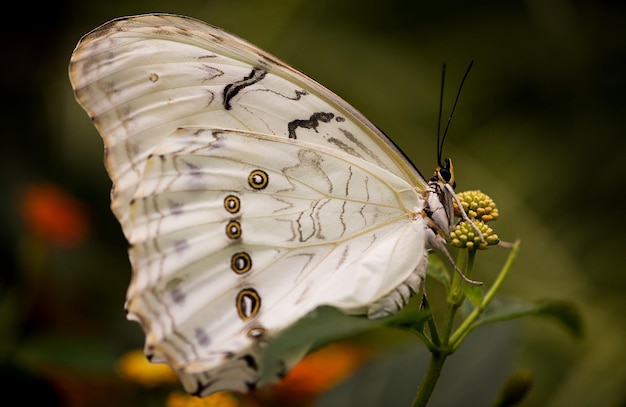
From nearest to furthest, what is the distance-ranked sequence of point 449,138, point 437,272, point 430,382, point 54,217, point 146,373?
1. point 430,382
2. point 437,272
3. point 146,373
4. point 54,217
5. point 449,138

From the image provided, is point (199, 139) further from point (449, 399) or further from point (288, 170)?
point (449, 399)

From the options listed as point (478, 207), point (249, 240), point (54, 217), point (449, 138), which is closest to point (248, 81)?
point (249, 240)

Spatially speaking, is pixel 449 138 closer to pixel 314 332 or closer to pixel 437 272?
pixel 437 272

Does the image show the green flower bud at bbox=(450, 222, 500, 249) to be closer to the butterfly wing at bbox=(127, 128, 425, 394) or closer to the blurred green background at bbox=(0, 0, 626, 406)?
the butterfly wing at bbox=(127, 128, 425, 394)

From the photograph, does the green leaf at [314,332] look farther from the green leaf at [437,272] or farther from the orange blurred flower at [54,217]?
the orange blurred flower at [54,217]

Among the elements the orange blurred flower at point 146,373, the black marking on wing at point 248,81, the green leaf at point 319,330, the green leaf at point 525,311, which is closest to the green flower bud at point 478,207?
the green leaf at point 525,311

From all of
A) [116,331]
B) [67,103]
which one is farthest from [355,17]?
[116,331]

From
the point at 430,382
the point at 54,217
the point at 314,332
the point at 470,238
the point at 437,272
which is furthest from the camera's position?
the point at 54,217
